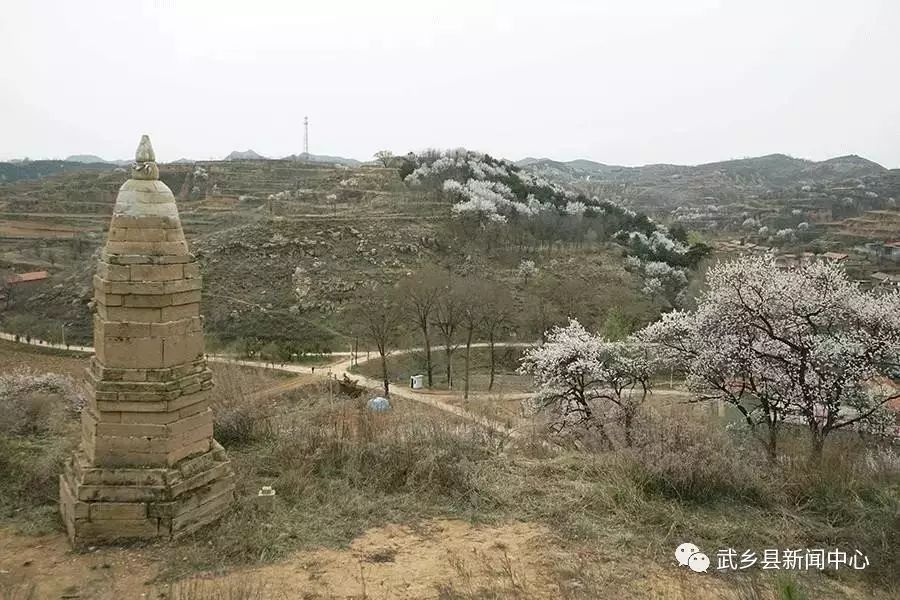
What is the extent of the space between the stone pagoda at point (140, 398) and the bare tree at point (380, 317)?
2270 cm

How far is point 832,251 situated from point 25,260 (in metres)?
70.1

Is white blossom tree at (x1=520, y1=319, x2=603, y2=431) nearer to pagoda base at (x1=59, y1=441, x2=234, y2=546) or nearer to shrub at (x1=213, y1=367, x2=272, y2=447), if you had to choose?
shrub at (x1=213, y1=367, x2=272, y2=447)

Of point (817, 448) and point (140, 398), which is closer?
point (140, 398)

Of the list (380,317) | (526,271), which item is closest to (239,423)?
(380,317)

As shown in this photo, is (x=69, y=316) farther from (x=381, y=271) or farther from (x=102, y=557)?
(x=102, y=557)

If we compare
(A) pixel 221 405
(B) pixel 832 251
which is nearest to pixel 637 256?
(B) pixel 832 251

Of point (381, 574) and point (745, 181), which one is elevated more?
point (745, 181)

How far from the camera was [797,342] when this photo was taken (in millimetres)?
11273

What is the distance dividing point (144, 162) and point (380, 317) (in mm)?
24766

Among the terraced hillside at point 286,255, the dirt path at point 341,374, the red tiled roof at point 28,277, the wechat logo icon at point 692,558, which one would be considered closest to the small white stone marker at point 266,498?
the wechat logo icon at point 692,558

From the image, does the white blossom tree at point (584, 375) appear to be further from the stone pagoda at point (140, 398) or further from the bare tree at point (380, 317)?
the bare tree at point (380, 317)

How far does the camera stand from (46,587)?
4.61 meters

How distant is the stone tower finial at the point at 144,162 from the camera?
568 centimetres

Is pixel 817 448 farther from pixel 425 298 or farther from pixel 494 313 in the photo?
pixel 494 313
